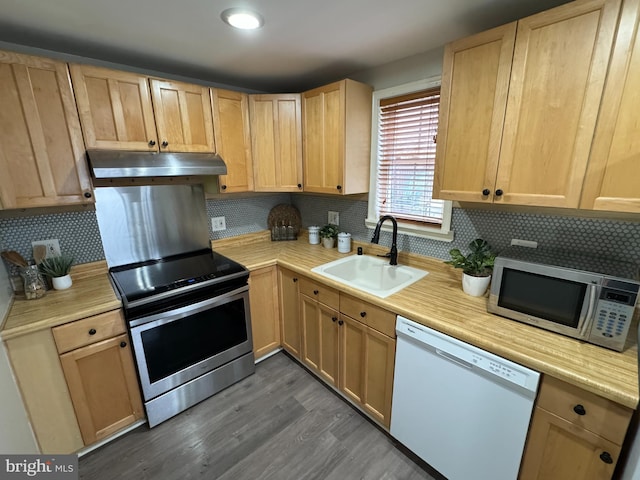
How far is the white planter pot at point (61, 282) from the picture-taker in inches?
66.6

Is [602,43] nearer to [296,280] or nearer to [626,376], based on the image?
[626,376]

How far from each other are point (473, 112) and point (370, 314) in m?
1.16

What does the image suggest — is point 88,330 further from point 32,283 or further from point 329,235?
point 329,235

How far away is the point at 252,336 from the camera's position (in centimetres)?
220

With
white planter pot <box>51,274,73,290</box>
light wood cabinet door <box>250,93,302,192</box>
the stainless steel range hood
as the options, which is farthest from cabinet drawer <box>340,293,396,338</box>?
white planter pot <box>51,274,73,290</box>

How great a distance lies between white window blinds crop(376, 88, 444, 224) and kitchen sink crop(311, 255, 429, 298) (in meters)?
0.37

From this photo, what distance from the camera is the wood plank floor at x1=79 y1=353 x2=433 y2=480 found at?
1529mm

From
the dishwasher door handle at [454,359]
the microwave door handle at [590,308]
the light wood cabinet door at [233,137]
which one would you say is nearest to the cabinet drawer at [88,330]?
the light wood cabinet door at [233,137]

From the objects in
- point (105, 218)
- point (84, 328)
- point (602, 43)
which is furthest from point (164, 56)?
point (602, 43)

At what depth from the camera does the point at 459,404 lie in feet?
4.20

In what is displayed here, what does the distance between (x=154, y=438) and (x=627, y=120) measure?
9.06 feet

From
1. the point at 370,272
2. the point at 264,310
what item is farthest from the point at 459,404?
the point at 264,310

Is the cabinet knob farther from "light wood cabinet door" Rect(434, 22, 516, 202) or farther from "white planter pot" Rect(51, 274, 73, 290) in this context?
"white planter pot" Rect(51, 274, 73, 290)

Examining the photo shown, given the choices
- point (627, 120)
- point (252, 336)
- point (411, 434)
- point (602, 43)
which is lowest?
point (411, 434)
